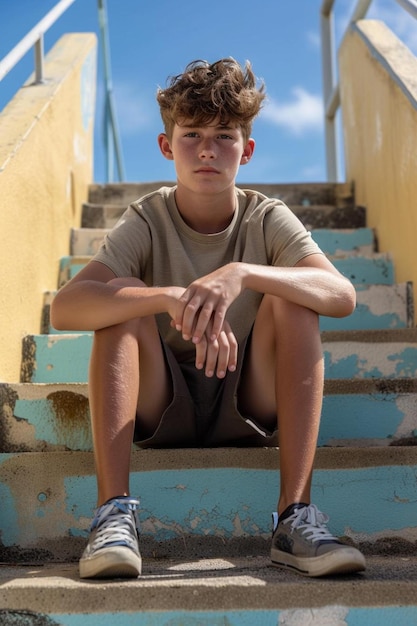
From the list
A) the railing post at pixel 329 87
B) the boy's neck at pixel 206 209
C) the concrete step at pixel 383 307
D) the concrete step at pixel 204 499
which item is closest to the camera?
the concrete step at pixel 204 499

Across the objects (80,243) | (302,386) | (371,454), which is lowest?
(371,454)

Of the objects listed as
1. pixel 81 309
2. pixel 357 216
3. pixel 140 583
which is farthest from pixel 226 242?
pixel 357 216

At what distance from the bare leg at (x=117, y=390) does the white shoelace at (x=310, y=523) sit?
0.31m

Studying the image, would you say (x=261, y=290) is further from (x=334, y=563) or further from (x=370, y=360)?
(x=370, y=360)

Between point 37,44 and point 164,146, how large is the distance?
4.59 feet

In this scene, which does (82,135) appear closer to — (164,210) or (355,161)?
(355,161)

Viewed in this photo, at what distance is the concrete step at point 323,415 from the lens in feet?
6.16

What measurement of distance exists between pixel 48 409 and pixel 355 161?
2.48m

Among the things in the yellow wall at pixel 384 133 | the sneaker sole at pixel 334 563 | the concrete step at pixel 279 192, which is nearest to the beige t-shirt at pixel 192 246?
the sneaker sole at pixel 334 563

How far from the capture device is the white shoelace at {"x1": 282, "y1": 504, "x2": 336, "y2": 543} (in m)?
1.32

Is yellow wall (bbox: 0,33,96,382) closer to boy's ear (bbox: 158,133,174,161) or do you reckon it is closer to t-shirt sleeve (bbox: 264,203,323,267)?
boy's ear (bbox: 158,133,174,161)

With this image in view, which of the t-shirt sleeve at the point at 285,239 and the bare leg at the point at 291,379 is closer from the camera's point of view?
the bare leg at the point at 291,379

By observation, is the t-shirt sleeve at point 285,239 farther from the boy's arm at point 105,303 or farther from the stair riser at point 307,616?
the stair riser at point 307,616

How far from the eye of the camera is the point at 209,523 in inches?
64.2
